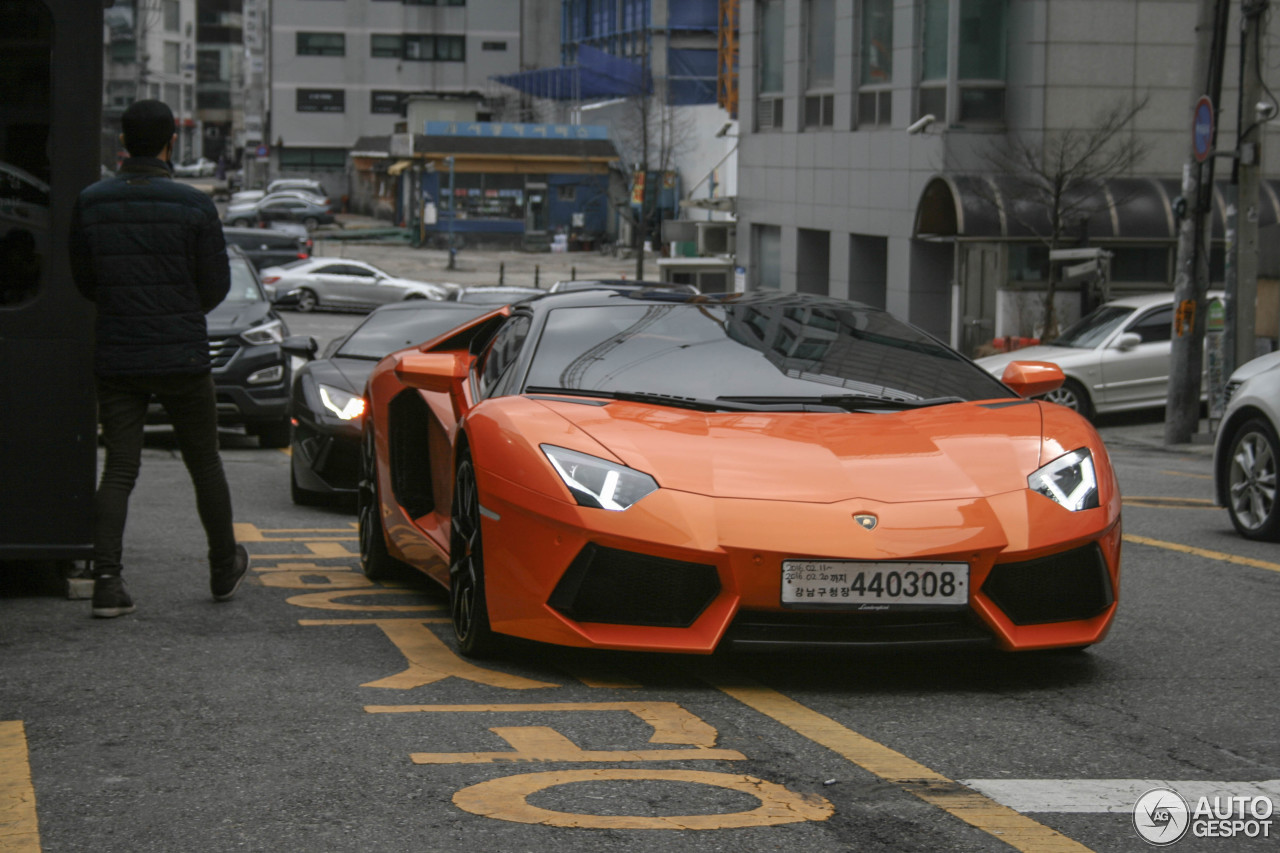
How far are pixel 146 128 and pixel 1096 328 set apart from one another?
53.9 feet

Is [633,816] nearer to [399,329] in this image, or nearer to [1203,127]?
[399,329]

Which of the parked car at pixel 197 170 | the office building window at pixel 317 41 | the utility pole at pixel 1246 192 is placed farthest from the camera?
the parked car at pixel 197 170

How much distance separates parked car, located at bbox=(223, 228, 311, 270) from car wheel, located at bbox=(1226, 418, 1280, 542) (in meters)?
39.6

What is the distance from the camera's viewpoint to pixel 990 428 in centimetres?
561

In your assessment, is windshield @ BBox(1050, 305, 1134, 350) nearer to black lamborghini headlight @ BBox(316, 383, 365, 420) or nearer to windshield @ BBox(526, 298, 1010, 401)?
black lamborghini headlight @ BBox(316, 383, 365, 420)

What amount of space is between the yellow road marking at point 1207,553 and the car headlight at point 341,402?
4.57 m

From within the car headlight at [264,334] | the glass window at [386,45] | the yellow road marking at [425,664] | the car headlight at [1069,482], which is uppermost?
the glass window at [386,45]

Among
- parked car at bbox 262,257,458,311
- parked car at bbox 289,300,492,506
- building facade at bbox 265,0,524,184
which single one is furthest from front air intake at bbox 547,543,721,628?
building facade at bbox 265,0,524,184

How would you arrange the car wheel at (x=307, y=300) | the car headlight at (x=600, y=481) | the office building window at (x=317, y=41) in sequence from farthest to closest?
the office building window at (x=317, y=41)
the car wheel at (x=307, y=300)
the car headlight at (x=600, y=481)

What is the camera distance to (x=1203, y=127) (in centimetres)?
1783

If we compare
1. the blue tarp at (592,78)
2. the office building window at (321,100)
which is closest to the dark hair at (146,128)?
the blue tarp at (592,78)

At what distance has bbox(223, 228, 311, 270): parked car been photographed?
46.9 m

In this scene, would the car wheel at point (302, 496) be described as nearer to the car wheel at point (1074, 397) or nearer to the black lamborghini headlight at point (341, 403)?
the black lamborghini headlight at point (341, 403)

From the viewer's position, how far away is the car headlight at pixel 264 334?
1475cm
